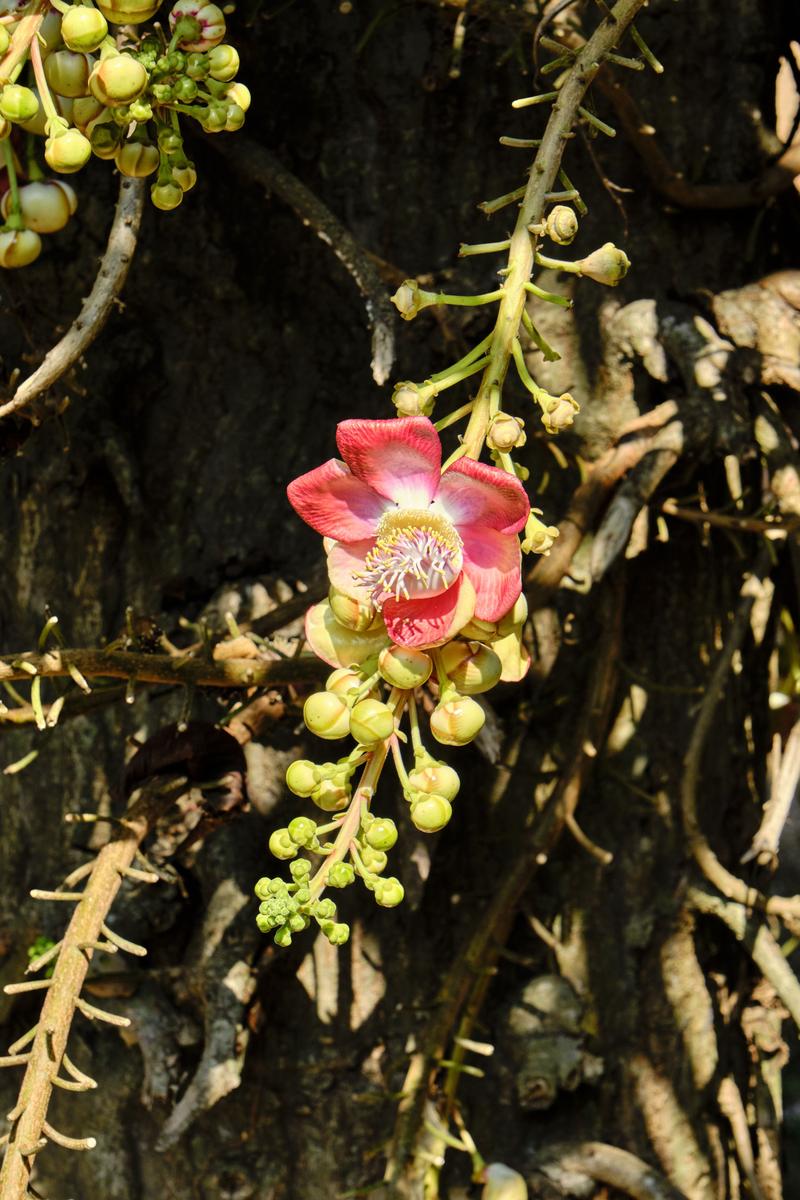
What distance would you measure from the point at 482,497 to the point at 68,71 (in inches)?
17.0

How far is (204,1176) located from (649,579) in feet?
2.68

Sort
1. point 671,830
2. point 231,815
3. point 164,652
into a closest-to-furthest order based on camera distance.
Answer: point 231,815
point 164,652
point 671,830

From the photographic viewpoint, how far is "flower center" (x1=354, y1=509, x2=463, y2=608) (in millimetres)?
723

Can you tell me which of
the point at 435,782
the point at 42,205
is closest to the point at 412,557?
the point at 435,782

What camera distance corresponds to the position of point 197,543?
145cm

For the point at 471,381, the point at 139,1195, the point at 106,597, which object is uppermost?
the point at 471,381

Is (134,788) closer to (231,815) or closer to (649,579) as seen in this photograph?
(231,815)

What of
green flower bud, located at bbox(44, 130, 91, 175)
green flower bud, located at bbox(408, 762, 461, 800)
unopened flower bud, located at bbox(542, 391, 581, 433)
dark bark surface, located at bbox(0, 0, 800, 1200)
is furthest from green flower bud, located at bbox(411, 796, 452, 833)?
dark bark surface, located at bbox(0, 0, 800, 1200)

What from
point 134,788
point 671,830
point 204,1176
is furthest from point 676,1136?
point 134,788

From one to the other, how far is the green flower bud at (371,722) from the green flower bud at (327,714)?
19mm

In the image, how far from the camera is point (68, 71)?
87cm

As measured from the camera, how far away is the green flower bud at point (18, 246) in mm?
1030

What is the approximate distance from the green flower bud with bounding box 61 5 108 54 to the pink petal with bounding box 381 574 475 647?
36 cm

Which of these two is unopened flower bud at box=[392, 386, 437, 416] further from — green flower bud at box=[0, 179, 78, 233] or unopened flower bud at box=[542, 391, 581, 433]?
green flower bud at box=[0, 179, 78, 233]
